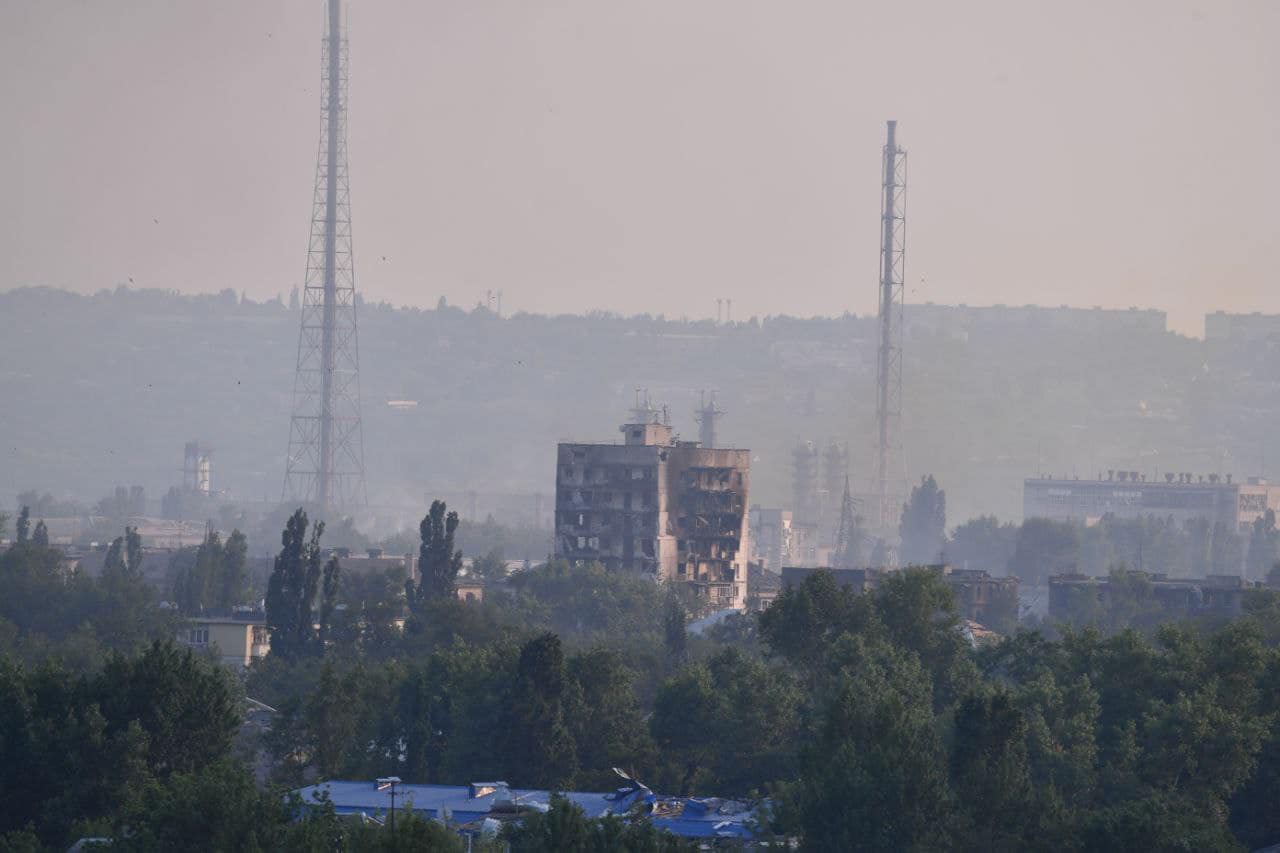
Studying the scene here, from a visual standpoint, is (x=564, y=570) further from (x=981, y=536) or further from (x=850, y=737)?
(x=981, y=536)

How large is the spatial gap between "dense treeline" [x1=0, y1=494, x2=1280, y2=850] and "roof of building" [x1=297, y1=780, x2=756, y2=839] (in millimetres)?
808

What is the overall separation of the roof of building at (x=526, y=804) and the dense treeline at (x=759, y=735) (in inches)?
31.8

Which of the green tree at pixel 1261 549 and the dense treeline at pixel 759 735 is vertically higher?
the dense treeline at pixel 759 735

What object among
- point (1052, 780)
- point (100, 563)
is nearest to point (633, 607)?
point (100, 563)

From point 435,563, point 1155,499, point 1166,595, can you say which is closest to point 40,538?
point 435,563

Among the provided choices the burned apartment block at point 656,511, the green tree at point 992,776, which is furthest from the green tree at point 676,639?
the burned apartment block at point 656,511

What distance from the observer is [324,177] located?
122 metres

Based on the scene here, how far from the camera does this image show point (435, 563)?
188 feet

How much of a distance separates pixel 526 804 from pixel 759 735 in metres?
7.11

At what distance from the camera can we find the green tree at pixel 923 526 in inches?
4683

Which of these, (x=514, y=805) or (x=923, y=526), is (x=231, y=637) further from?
(x=923, y=526)

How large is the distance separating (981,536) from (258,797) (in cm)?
9806

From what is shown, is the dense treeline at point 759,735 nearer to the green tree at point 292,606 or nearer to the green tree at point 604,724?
the green tree at point 604,724

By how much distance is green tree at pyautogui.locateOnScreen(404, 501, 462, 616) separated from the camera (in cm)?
5653
